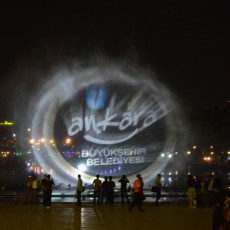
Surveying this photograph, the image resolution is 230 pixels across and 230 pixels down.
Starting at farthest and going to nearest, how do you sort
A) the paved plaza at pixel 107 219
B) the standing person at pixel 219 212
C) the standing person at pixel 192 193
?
the standing person at pixel 192 193, the paved plaza at pixel 107 219, the standing person at pixel 219 212

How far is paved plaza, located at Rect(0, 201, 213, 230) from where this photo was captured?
697 inches

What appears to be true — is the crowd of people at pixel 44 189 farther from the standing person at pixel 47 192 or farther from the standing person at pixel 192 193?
the standing person at pixel 192 193

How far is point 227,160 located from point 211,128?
796cm

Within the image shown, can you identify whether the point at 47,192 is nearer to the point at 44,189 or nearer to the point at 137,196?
the point at 44,189

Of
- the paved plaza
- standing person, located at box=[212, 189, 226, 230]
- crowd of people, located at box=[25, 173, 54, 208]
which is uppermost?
crowd of people, located at box=[25, 173, 54, 208]

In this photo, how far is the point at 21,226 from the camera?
17688 millimetres

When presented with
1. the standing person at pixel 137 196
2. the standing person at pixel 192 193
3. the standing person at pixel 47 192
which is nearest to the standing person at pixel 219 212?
the standing person at pixel 137 196

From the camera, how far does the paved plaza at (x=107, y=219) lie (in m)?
17.7

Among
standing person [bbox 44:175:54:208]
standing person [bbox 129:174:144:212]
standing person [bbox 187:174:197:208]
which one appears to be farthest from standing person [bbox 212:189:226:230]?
standing person [bbox 44:175:54:208]

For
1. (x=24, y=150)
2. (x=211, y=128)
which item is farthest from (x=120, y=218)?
(x=24, y=150)

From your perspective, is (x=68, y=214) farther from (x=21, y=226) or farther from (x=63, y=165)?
(x=63, y=165)

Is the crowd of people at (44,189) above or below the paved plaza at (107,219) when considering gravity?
above

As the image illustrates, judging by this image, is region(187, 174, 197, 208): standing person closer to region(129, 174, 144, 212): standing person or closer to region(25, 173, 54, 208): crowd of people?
region(129, 174, 144, 212): standing person

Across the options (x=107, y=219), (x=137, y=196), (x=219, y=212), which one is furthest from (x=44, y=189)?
(x=219, y=212)
